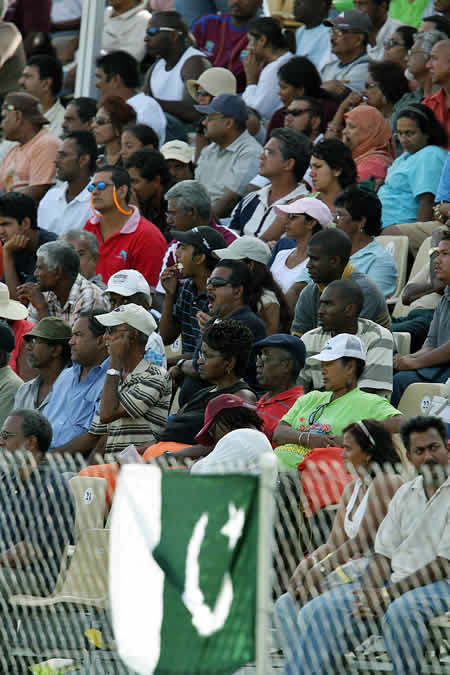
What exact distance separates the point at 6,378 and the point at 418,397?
298 cm

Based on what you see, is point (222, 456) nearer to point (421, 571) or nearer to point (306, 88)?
point (421, 571)

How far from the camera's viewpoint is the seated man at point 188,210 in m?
10.5

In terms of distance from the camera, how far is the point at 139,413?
332 inches

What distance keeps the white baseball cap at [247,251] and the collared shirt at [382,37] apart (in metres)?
4.69

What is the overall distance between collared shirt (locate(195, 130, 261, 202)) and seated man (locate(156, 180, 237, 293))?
4.72 ft

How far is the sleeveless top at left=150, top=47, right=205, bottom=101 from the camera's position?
13883mm

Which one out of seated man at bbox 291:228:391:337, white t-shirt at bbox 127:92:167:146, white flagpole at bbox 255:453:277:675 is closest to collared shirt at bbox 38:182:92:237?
white t-shirt at bbox 127:92:167:146

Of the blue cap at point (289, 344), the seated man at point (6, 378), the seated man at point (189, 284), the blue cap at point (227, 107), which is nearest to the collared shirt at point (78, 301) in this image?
the seated man at point (189, 284)

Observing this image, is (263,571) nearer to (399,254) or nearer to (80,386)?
(80,386)

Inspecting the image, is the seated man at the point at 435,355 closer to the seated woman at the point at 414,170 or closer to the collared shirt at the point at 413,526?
the seated woman at the point at 414,170

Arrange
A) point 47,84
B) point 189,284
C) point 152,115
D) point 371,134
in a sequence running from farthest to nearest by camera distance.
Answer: point 47,84 < point 152,115 < point 371,134 < point 189,284

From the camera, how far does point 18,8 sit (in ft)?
54.5

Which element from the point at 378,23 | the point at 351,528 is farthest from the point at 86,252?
the point at 378,23

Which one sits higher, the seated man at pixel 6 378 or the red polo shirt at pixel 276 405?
the red polo shirt at pixel 276 405
